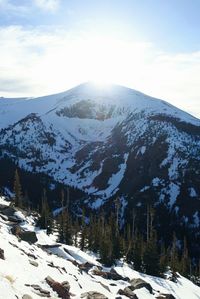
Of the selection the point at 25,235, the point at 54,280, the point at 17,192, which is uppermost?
the point at 54,280

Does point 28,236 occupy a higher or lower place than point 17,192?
higher

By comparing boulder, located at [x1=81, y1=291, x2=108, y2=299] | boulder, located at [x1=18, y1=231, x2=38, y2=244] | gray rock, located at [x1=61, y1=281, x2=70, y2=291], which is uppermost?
gray rock, located at [x1=61, y1=281, x2=70, y2=291]

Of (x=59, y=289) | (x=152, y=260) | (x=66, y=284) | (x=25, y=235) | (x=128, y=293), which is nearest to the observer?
(x=59, y=289)

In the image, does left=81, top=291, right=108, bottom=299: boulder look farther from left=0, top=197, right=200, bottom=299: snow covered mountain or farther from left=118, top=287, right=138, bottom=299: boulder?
left=118, top=287, right=138, bottom=299: boulder

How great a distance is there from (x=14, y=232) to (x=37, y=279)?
27.3m

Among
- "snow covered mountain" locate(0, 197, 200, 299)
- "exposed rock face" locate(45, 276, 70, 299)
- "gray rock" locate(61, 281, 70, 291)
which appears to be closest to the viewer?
"snow covered mountain" locate(0, 197, 200, 299)

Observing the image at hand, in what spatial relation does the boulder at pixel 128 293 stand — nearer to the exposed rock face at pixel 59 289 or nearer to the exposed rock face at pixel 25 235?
the exposed rock face at pixel 59 289

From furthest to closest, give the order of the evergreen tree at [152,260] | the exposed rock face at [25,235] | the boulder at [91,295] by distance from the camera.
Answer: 1. the evergreen tree at [152,260]
2. the exposed rock face at [25,235]
3. the boulder at [91,295]

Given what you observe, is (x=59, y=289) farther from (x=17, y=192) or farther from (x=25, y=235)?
(x=17, y=192)

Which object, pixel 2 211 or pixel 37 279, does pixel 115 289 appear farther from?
pixel 2 211

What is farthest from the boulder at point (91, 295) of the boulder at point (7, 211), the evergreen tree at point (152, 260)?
the boulder at point (7, 211)

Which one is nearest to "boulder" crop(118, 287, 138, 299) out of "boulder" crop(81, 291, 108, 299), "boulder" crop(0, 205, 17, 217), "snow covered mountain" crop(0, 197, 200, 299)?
"snow covered mountain" crop(0, 197, 200, 299)

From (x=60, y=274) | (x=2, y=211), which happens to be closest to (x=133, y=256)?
(x=2, y=211)

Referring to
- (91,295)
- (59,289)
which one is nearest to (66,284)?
(91,295)
